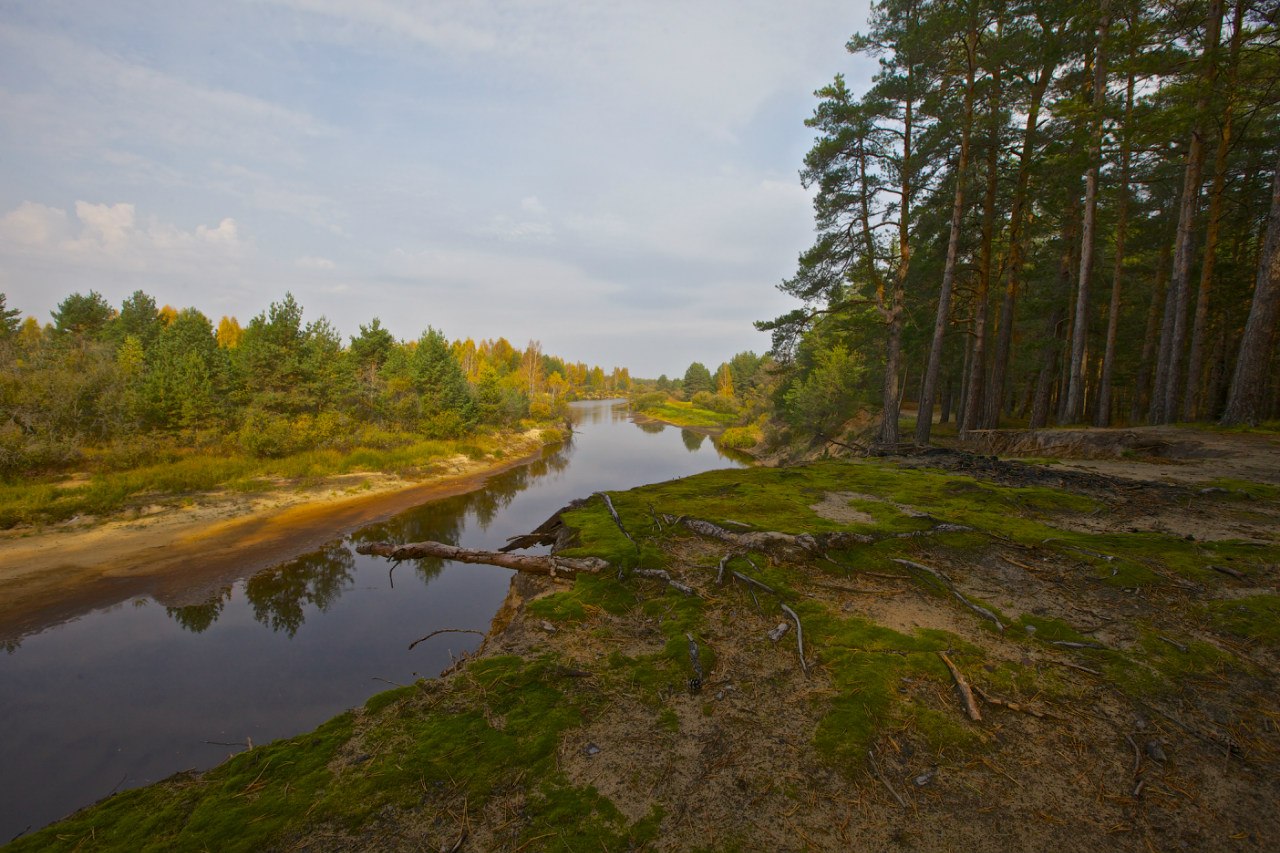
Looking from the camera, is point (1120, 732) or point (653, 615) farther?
point (653, 615)

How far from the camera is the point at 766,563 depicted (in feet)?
17.7

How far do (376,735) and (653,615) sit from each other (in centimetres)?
249

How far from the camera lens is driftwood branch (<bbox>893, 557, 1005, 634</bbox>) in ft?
13.4

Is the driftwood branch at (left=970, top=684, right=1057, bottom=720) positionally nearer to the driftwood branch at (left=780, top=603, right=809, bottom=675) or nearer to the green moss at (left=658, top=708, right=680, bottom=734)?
the driftwood branch at (left=780, top=603, right=809, bottom=675)

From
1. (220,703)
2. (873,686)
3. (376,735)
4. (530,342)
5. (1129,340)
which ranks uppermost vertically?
(530,342)

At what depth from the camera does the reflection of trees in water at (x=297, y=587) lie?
10.7 metres

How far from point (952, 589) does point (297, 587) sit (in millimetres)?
14905

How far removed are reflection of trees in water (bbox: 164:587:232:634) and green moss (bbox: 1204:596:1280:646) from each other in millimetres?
16039

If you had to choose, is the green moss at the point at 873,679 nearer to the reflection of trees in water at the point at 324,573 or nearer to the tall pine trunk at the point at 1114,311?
the reflection of trees in water at the point at 324,573

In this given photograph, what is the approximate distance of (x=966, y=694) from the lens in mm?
3176

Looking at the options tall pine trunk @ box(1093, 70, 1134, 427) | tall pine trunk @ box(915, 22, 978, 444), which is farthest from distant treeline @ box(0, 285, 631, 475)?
tall pine trunk @ box(1093, 70, 1134, 427)

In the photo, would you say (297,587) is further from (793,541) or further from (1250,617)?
(1250,617)

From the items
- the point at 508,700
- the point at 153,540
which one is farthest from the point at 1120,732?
the point at 153,540

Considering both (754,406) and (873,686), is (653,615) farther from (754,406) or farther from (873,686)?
(754,406)
